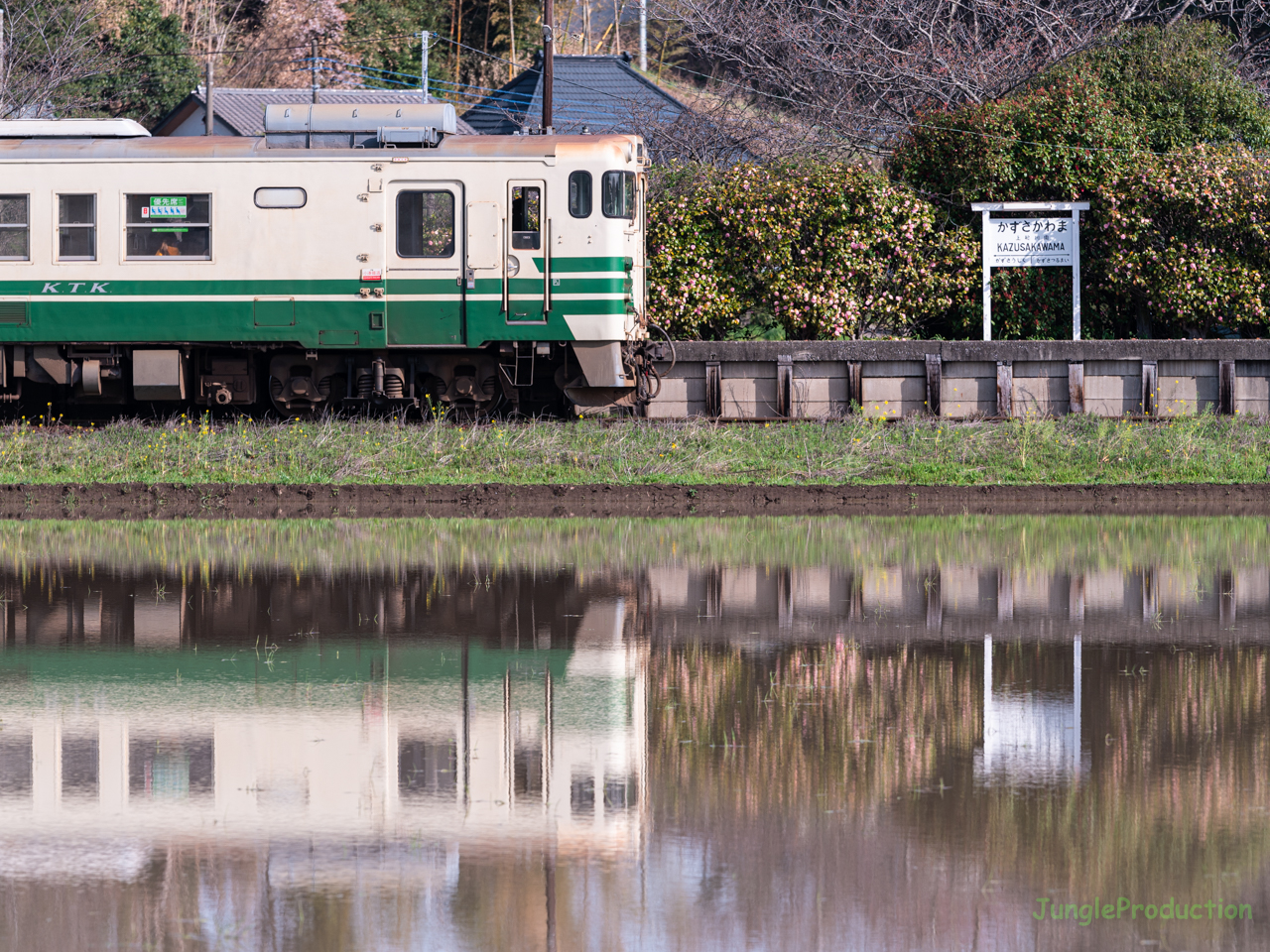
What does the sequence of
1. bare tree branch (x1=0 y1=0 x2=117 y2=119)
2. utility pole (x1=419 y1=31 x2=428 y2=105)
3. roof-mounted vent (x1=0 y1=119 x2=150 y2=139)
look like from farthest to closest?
utility pole (x1=419 y1=31 x2=428 y2=105) → bare tree branch (x1=0 y1=0 x2=117 y2=119) → roof-mounted vent (x1=0 y1=119 x2=150 y2=139)

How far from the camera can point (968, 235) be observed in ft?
73.0

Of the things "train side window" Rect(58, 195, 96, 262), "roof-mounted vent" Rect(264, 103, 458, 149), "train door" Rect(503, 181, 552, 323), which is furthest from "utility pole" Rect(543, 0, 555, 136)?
"train side window" Rect(58, 195, 96, 262)

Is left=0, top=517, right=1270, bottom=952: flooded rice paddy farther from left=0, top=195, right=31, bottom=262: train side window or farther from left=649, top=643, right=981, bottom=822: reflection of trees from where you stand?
left=0, top=195, right=31, bottom=262: train side window

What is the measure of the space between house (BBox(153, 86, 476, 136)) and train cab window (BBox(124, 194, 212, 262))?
28206mm

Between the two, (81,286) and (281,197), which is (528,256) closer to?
(281,197)

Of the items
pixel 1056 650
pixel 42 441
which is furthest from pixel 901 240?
pixel 1056 650

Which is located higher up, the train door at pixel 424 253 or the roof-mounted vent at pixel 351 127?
the roof-mounted vent at pixel 351 127

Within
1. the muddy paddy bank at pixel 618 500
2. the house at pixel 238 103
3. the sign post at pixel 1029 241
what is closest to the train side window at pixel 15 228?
the muddy paddy bank at pixel 618 500

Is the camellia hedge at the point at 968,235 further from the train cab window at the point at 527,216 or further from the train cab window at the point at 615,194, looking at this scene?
the train cab window at the point at 527,216

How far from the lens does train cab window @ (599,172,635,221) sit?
18516mm

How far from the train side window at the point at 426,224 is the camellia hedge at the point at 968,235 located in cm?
383

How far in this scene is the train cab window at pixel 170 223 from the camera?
1856cm

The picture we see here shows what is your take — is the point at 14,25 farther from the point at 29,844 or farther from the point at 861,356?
the point at 29,844

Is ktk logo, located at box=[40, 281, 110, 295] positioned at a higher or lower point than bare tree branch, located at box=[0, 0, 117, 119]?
lower
